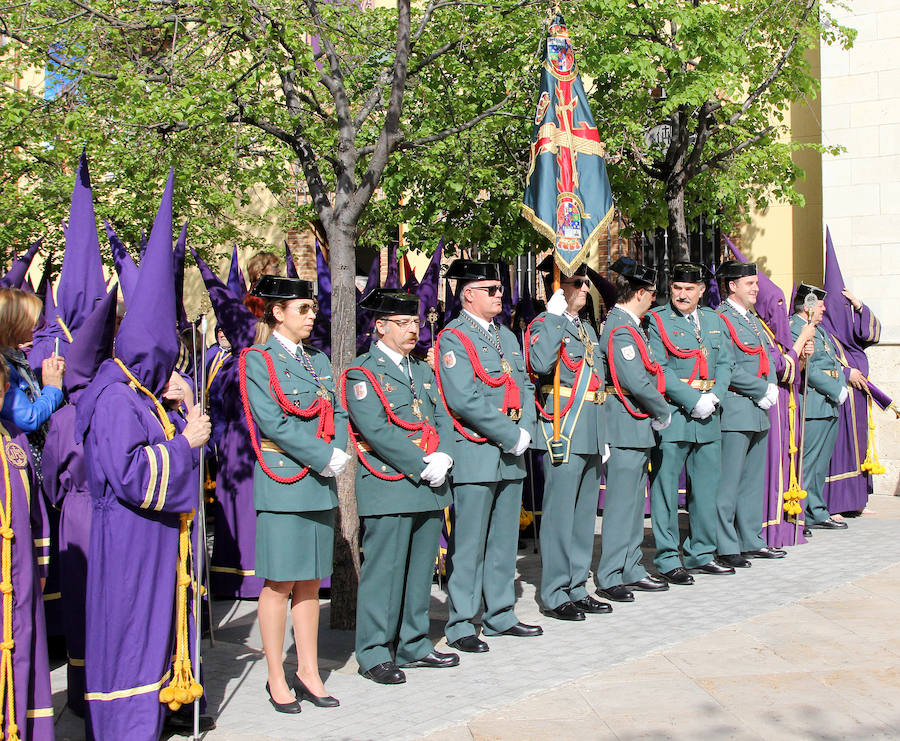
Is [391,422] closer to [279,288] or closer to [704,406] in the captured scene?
[279,288]

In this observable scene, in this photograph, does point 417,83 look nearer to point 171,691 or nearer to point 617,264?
point 617,264

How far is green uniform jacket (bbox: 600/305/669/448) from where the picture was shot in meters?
7.43

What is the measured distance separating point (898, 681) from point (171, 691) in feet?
10.9

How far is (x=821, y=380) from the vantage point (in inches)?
390

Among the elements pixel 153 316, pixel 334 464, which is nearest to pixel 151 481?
pixel 153 316

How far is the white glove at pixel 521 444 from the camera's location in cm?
638

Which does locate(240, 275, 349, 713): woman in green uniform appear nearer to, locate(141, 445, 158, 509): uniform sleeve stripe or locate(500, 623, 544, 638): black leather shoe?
locate(141, 445, 158, 509): uniform sleeve stripe

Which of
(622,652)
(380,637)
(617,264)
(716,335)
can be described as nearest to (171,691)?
(380,637)

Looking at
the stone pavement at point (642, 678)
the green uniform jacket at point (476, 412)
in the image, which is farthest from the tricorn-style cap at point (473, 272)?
the stone pavement at point (642, 678)

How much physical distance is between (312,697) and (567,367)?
8.75ft

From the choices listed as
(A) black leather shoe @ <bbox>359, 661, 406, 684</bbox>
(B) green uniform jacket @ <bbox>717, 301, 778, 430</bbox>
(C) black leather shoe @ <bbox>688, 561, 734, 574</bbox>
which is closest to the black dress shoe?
(C) black leather shoe @ <bbox>688, 561, 734, 574</bbox>

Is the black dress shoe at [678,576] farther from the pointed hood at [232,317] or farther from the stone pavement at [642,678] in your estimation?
the pointed hood at [232,317]

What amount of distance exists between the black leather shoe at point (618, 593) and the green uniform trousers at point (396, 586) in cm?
181

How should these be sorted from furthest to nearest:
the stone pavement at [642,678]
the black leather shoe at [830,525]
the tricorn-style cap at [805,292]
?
the black leather shoe at [830,525] < the tricorn-style cap at [805,292] < the stone pavement at [642,678]
